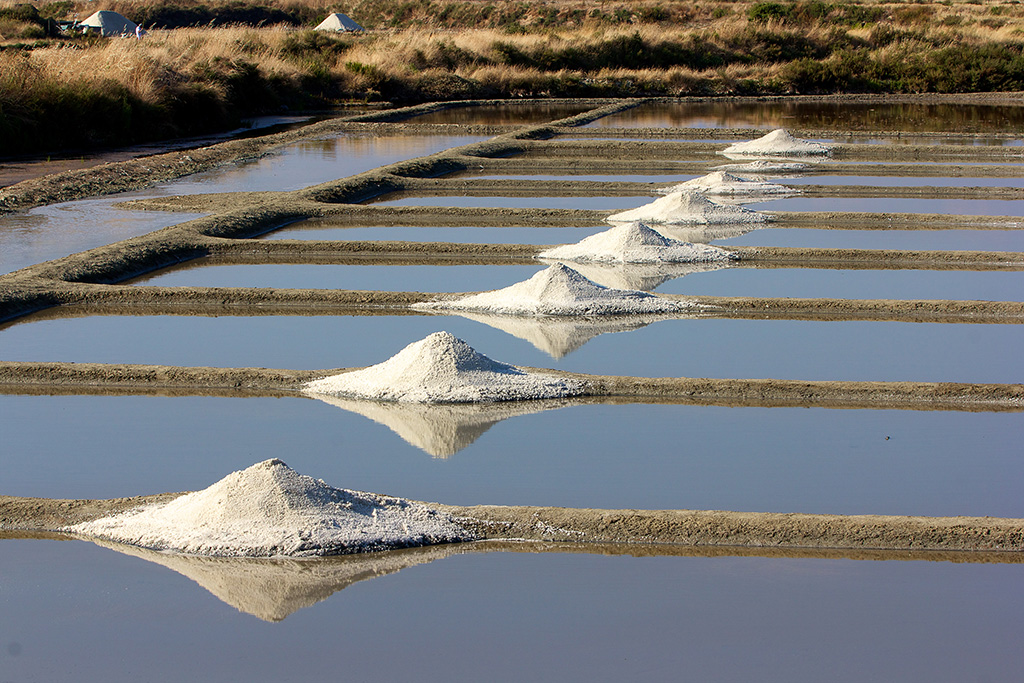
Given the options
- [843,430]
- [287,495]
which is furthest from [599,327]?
[287,495]

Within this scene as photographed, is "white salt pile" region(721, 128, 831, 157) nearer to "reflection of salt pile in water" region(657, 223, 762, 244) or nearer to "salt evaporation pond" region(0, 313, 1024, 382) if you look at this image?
"reflection of salt pile in water" region(657, 223, 762, 244)

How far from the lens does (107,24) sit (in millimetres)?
26375

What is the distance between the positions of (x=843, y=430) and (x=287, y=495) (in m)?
1.79

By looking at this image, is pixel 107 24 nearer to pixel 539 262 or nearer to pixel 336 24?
pixel 336 24

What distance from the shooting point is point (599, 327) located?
4.79 metres

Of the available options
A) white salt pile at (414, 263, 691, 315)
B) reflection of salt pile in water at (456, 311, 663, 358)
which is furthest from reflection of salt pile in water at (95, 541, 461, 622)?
white salt pile at (414, 263, 691, 315)

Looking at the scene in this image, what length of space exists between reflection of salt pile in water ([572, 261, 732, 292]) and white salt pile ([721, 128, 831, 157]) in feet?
16.3

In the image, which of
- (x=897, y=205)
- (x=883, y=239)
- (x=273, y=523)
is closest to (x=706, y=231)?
(x=883, y=239)

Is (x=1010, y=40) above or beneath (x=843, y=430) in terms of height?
above

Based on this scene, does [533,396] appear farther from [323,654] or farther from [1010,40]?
[1010,40]

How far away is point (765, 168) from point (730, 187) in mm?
A: 1275

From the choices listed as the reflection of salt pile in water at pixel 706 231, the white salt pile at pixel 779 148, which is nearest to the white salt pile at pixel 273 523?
the reflection of salt pile in water at pixel 706 231

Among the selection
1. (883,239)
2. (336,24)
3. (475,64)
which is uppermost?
(336,24)

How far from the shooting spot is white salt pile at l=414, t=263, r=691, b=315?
495 cm
